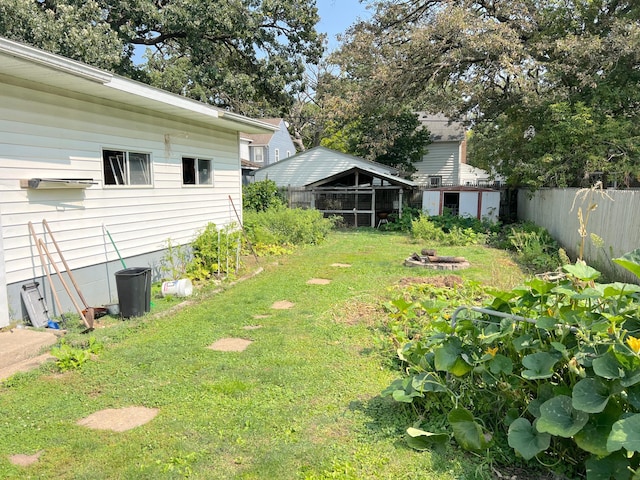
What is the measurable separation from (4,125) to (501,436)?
567 centimetres

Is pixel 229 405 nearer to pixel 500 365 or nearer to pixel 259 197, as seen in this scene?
pixel 500 365

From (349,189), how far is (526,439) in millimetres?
14181

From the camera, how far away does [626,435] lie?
68.9 inches

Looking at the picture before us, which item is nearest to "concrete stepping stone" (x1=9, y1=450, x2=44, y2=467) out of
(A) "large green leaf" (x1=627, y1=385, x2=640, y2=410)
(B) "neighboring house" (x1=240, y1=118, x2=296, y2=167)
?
(A) "large green leaf" (x1=627, y1=385, x2=640, y2=410)

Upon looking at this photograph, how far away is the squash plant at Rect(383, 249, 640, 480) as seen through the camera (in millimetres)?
1962

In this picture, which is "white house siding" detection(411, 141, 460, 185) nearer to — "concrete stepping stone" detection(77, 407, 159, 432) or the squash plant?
the squash plant

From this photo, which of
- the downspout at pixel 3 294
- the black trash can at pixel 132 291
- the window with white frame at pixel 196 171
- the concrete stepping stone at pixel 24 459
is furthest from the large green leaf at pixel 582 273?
the window with white frame at pixel 196 171

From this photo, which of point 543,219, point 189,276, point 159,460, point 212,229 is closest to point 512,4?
point 543,219

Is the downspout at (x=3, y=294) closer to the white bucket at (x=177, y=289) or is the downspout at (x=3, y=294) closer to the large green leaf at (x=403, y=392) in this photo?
the white bucket at (x=177, y=289)

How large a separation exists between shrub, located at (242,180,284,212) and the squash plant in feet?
41.0

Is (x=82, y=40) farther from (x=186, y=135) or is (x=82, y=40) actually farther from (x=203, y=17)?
(x=186, y=135)

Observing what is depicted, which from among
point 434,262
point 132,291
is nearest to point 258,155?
point 434,262

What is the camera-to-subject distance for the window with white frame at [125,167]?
613 cm

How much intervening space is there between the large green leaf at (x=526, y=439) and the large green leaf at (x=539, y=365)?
0.91ft
